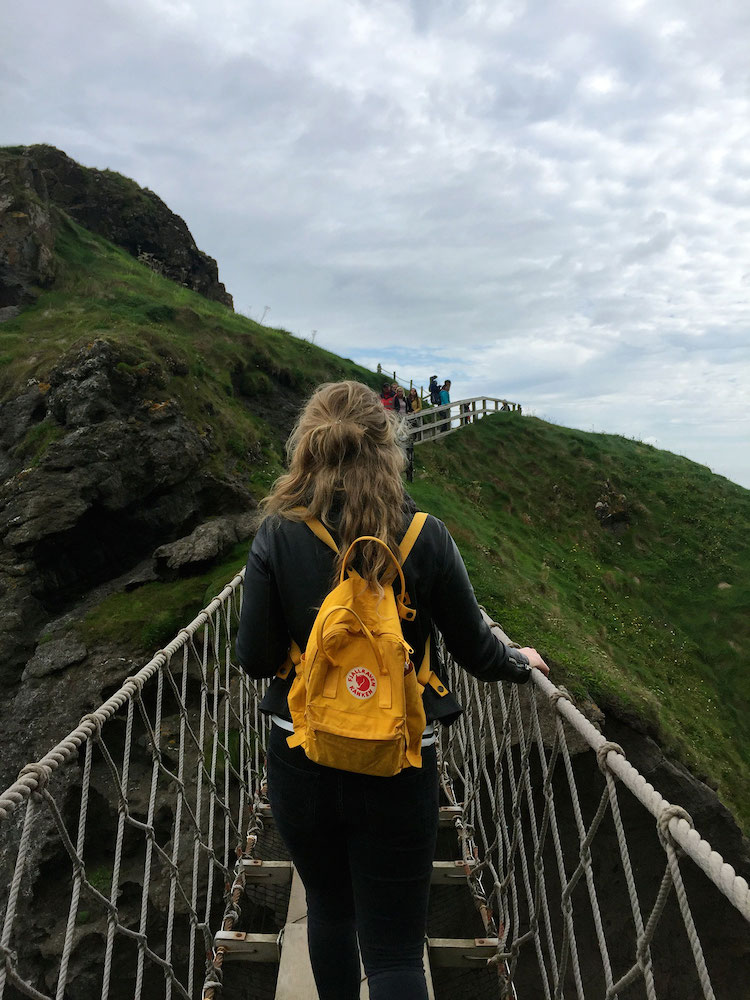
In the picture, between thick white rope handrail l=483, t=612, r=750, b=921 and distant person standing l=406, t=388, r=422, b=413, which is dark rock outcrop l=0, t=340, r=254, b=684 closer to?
thick white rope handrail l=483, t=612, r=750, b=921

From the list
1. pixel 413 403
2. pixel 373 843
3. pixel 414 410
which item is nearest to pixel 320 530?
pixel 373 843

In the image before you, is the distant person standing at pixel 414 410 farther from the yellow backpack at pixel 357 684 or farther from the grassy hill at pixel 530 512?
the yellow backpack at pixel 357 684

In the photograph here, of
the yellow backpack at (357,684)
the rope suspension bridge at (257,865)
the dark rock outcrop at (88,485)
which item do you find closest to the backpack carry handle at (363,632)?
the yellow backpack at (357,684)

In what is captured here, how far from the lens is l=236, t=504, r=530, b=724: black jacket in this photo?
1.60 m

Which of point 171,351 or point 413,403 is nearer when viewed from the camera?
point 171,351

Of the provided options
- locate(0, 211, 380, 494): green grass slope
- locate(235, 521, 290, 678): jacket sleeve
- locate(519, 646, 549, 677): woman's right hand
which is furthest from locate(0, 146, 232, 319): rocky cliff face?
locate(519, 646, 549, 677): woman's right hand

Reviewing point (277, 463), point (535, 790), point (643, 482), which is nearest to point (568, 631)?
point (535, 790)

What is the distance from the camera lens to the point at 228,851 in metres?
3.02

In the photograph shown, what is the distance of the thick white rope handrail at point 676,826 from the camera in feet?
3.76

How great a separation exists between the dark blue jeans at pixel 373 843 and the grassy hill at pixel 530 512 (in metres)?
5.60

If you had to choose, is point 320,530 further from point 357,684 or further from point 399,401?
point 399,401

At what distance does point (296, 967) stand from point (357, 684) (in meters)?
1.72

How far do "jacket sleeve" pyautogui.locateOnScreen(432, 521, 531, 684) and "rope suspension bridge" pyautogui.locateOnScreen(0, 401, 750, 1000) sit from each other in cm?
13

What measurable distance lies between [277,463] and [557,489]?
8.74 m
